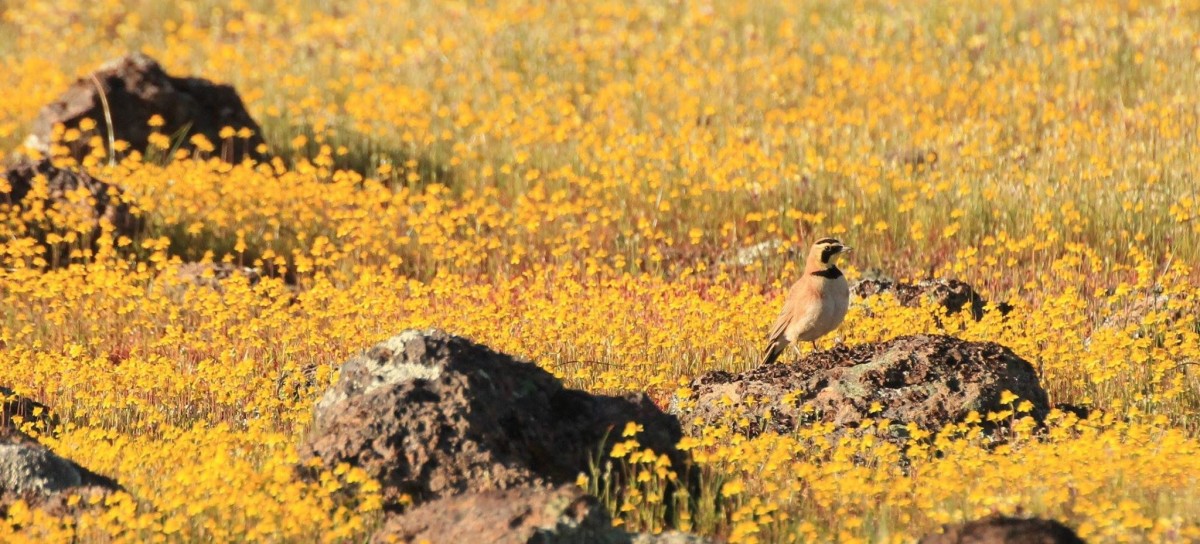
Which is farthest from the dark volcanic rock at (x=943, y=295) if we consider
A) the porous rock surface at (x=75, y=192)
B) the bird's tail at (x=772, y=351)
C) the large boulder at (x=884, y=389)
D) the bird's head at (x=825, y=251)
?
the porous rock surface at (x=75, y=192)

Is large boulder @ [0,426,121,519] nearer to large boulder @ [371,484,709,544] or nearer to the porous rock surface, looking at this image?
large boulder @ [371,484,709,544]

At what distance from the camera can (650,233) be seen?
12.0 metres

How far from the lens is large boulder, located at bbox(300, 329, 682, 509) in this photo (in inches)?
253

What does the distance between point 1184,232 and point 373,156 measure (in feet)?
23.9

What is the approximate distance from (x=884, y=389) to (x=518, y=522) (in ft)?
9.16

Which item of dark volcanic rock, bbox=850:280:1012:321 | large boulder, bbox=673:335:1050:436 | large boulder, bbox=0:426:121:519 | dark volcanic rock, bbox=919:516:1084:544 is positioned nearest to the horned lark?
large boulder, bbox=673:335:1050:436

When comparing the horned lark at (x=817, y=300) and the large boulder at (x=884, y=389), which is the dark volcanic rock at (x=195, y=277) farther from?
the large boulder at (x=884, y=389)

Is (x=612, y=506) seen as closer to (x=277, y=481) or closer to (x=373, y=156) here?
(x=277, y=481)

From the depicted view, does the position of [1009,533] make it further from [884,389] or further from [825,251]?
[825,251]

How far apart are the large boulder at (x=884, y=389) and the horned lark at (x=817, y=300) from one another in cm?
52

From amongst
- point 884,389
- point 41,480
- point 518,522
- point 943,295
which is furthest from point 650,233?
point 518,522

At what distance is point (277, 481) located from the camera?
21.0 ft

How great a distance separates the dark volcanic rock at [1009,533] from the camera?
17.7 feet

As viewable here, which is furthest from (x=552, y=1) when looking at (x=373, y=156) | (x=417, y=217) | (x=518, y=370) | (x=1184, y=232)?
(x=518, y=370)
